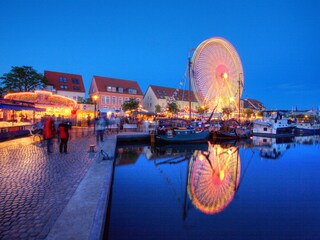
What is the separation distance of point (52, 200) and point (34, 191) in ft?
3.27

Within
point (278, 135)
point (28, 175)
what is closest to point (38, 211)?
point (28, 175)

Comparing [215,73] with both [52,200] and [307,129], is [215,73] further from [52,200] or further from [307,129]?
[307,129]

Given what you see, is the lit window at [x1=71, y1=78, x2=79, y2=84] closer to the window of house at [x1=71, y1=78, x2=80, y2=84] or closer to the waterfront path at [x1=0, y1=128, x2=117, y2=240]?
the window of house at [x1=71, y1=78, x2=80, y2=84]

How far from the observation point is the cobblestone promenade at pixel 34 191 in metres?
4.20

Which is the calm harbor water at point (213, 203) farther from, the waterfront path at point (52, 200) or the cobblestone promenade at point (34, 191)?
the cobblestone promenade at point (34, 191)

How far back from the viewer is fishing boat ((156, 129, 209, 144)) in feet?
80.7

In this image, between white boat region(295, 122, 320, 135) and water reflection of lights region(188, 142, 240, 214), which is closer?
water reflection of lights region(188, 142, 240, 214)

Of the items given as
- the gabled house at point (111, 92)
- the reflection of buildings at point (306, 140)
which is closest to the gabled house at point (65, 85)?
the gabled house at point (111, 92)

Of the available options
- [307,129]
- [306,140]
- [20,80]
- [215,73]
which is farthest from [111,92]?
[307,129]

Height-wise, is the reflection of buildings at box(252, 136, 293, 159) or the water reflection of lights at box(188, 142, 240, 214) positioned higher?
the water reflection of lights at box(188, 142, 240, 214)

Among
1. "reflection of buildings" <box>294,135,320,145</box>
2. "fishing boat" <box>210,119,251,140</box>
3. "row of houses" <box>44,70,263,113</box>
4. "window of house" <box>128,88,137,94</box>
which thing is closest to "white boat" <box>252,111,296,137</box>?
"reflection of buildings" <box>294,135,320,145</box>

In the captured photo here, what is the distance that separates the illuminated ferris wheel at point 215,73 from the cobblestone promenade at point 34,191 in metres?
24.3

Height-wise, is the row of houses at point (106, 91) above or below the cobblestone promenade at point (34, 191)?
above

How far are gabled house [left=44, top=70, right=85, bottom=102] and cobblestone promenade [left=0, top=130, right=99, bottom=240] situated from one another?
45.6 metres
